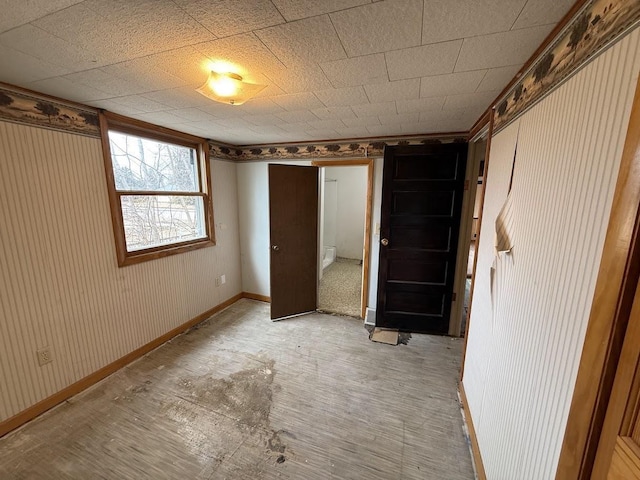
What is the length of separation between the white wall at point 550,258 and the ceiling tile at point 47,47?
1.97m

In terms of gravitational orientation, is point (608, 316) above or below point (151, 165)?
below

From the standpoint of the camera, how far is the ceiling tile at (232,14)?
864 mm

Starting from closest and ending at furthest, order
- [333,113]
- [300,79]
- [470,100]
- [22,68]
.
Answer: [22,68], [300,79], [470,100], [333,113]

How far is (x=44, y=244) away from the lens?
1735 mm

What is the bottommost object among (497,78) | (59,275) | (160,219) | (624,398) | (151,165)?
(59,275)

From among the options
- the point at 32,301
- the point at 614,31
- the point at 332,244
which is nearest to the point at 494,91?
the point at 614,31

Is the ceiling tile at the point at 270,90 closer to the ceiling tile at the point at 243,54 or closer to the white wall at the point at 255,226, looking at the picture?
the ceiling tile at the point at 243,54

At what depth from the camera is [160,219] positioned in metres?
2.62

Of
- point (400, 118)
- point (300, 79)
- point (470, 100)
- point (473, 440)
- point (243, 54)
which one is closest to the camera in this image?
point (243, 54)

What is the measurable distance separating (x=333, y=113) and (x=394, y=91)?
57cm

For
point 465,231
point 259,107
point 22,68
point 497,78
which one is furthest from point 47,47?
point 465,231

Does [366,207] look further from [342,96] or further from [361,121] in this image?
[342,96]

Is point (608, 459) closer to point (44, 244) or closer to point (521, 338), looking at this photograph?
point (521, 338)

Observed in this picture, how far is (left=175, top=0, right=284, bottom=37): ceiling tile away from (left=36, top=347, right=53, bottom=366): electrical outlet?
231 centimetres
